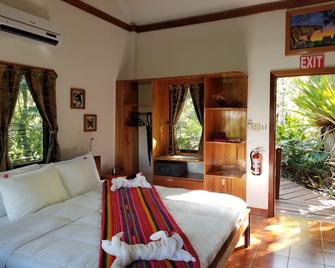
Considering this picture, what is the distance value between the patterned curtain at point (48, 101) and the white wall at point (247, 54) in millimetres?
1952

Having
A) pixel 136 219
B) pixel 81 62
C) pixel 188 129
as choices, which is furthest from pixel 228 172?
pixel 81 62

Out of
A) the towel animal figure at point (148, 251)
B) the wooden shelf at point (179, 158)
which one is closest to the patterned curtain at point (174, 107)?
the wooden shelf at point (179, 158)

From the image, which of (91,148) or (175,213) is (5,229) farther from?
(91,148)

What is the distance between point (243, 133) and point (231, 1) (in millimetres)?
1909

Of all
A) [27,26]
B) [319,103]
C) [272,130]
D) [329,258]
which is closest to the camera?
[329,258]

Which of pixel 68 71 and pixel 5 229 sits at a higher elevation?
pixel 68 71

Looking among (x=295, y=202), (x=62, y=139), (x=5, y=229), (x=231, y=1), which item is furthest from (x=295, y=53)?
(x=5, y=229)

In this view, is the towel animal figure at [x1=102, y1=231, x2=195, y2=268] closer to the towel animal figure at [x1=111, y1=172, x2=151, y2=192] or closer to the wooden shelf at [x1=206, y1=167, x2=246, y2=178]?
the towel animal figure at [x1=111, y1=172, x2=151, y2=192]

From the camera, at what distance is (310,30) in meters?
3.81

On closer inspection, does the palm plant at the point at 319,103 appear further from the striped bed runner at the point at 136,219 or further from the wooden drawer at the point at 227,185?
the striped bed runner at the point at 136,219

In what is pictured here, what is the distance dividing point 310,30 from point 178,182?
275 centimetres

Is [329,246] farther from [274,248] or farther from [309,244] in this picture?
[274,248]

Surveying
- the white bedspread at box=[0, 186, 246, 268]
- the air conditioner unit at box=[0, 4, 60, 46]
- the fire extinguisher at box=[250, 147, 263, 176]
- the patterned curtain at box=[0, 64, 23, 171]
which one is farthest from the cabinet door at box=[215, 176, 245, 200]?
the air conditioner unit at box=[0, 4, 60, 46]

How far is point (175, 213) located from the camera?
8.30 feet
